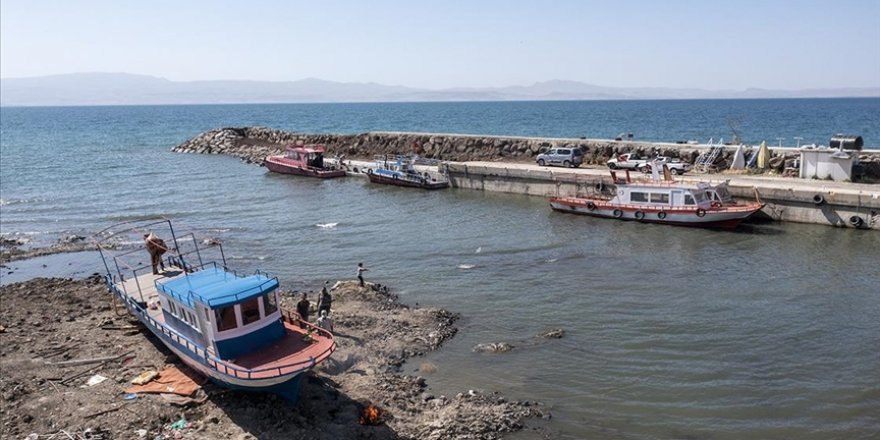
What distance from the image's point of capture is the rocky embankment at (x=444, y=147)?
46.1 metres

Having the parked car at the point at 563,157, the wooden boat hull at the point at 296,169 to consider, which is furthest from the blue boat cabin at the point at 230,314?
the wooden boat hull at the point at 296,169

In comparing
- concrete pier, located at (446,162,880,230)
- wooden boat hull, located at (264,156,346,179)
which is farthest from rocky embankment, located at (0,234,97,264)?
concrete pier, located at (446,162,880,230)

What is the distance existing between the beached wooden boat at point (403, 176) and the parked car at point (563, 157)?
789cm

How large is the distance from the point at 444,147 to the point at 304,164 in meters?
13.4

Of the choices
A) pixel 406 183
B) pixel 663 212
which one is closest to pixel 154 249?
pixel 663 212

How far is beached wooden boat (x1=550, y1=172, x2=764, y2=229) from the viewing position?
109 feet

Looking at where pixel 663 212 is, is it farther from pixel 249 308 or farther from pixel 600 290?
pixel 249 308

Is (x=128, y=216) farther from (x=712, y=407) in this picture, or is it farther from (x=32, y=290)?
(x=712, y=407)

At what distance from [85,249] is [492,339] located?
80.8 feet

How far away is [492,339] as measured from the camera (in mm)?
20531

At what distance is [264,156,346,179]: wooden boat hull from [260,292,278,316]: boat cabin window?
135 ft

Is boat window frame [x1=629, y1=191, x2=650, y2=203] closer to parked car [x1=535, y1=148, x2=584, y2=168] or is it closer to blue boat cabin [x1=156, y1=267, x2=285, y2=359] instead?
parked car [x1=535, y1=148, x2=584, y2=168]

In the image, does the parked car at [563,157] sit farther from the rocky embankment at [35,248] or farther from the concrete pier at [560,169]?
the rocky embankment at [35,248]

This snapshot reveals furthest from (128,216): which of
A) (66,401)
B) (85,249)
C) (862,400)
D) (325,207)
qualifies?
(862,400)
